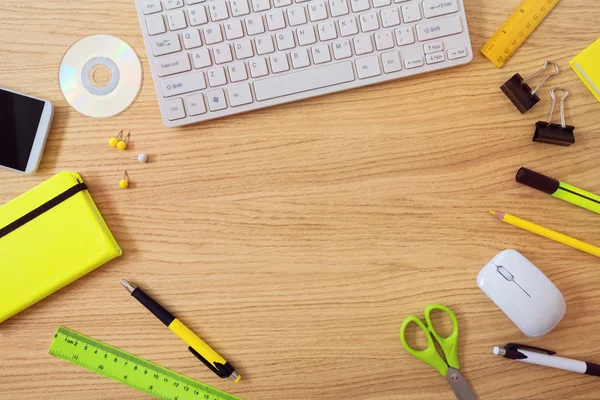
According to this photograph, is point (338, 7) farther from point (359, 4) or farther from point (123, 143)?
point (123, 143)

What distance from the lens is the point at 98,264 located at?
0.75m

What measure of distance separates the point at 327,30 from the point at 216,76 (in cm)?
17

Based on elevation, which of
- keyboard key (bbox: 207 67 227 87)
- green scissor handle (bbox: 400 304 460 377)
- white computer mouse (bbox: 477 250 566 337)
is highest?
keyboard key (bbox: 207 67 227 87)

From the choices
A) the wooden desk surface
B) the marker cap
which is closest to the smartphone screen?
the wooden desk surface

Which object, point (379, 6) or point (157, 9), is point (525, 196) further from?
point (157, 9)

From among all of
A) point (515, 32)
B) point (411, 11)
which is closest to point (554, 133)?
point (515, 32)

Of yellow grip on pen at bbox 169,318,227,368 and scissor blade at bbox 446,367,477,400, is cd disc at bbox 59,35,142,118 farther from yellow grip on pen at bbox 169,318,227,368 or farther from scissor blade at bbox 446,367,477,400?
scissor blade at bbox 446,367,477,400

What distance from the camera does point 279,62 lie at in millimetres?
738

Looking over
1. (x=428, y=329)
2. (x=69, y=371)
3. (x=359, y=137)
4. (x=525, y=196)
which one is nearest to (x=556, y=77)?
(x=525, y=196)

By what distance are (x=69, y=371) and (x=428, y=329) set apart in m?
0.52

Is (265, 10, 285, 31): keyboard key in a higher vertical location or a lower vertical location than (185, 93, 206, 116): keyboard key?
higher

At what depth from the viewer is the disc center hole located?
2.49 feet

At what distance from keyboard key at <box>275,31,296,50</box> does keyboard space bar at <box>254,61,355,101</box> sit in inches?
1.5

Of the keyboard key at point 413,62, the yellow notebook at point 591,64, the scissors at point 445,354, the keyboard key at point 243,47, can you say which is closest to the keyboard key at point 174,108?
the keyboard key at point 243,47
